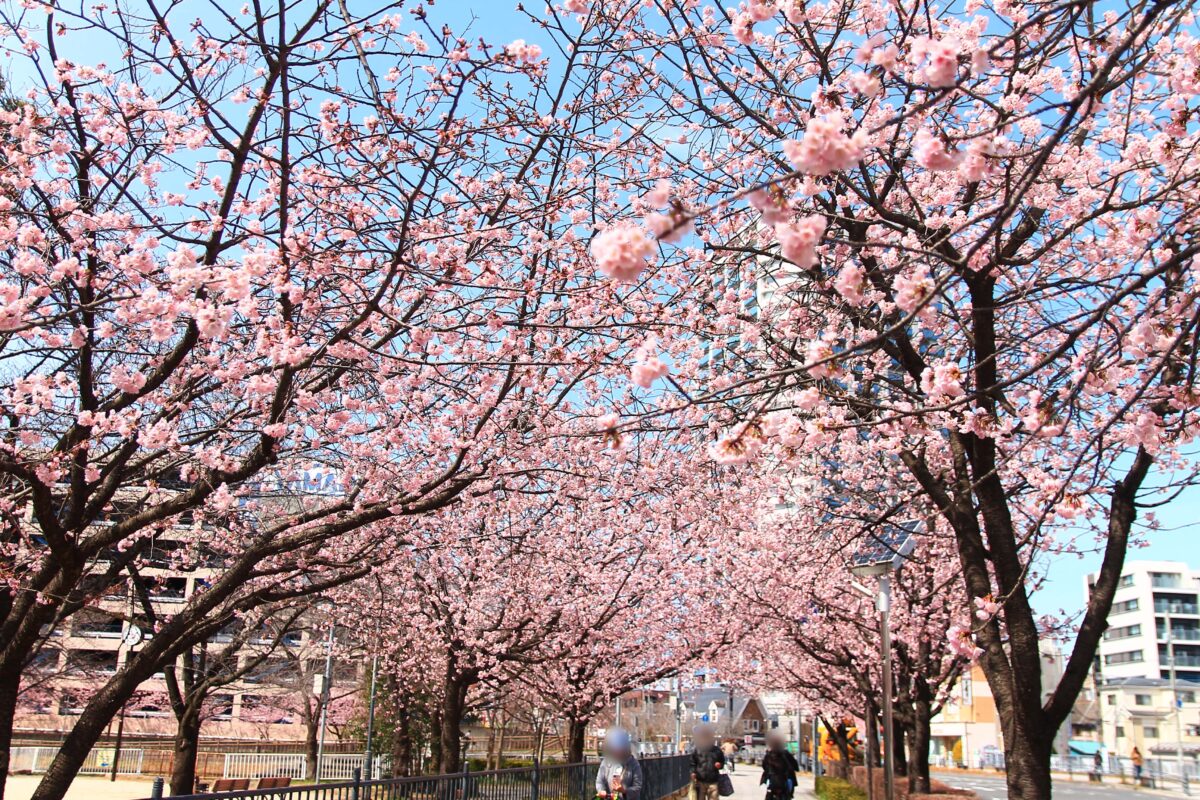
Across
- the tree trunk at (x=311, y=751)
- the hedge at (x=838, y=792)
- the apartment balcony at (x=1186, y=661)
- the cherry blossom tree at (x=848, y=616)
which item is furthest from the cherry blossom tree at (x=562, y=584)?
the apartment balcony at (x=1186, y=661)

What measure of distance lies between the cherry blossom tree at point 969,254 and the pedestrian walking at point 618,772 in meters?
3.69

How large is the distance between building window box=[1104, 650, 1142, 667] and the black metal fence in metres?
65.2

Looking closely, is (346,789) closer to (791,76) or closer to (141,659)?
(141,659)

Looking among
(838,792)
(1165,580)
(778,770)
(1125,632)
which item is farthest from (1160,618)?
(778,770)

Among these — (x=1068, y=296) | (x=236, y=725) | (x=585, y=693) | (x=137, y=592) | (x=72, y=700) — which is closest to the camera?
(x=1068, y=296)

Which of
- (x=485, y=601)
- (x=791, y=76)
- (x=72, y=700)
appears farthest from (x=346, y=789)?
(x=72, y=700)

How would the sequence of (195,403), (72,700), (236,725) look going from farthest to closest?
(236,725)
(72,700)
(195,403)

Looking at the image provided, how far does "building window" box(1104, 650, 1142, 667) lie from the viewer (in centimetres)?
6756

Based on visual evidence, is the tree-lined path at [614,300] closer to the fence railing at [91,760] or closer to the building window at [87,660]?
the building window at [87,660]

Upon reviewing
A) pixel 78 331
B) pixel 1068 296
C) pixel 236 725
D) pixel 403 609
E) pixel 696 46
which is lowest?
pixel 236 725

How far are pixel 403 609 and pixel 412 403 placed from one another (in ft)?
27.1

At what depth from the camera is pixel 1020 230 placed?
5.98m

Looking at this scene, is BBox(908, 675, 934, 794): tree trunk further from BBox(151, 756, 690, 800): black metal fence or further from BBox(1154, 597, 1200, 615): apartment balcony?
BBox(1154, 597, 1200, 615): apartment balcony

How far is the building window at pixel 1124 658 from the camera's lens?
67562 mm
